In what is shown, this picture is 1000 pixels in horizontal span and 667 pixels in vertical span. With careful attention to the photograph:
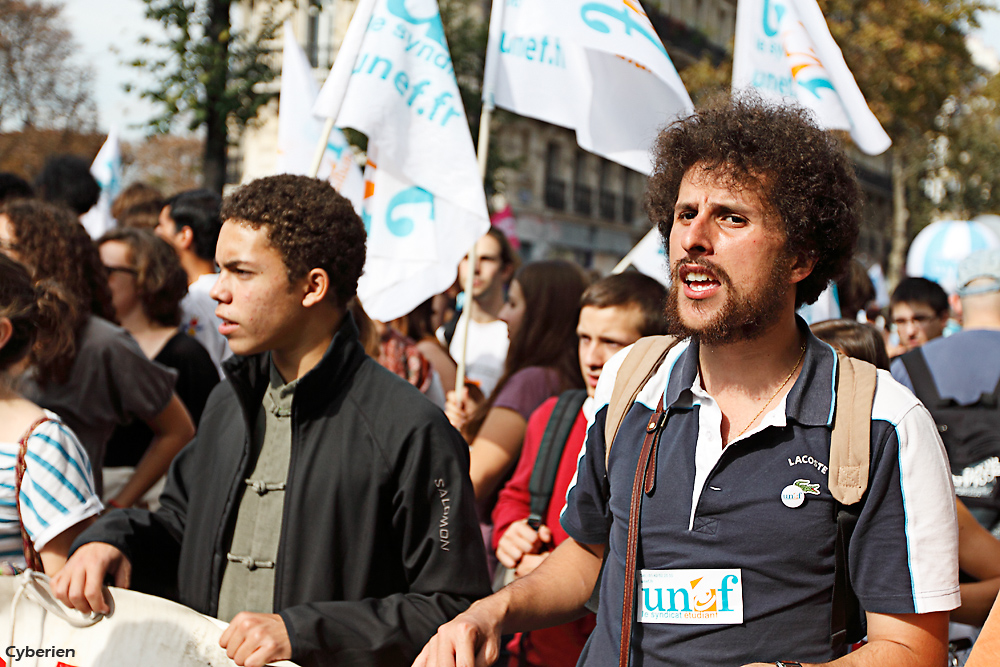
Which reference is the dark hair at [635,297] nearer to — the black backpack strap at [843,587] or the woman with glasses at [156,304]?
the black backpack strap at [843,587]

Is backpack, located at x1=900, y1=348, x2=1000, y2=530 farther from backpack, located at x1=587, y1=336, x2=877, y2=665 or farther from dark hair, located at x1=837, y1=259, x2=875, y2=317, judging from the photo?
backpack, located at x1=587, y1=336, x2=877, y2=665

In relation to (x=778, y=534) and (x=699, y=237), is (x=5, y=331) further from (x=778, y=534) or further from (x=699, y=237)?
(x=778, y=534)

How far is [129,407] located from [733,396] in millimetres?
2541

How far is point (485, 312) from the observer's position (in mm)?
5941

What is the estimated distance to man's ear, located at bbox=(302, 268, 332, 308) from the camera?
2602mm

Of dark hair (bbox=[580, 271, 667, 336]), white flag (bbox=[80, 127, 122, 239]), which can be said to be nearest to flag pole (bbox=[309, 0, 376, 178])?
dark hair (bbox=[580, 271, 667, 336])

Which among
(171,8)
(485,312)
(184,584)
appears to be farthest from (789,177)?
(171,8)

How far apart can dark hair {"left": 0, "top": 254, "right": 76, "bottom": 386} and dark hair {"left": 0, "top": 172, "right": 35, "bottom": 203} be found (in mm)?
2227

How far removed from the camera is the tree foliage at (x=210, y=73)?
9359 mm

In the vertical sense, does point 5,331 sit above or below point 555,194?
below

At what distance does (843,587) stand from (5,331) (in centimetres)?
218

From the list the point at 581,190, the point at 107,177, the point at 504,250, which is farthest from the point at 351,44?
the point at 581,190

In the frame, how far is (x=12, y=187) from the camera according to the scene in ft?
17.7

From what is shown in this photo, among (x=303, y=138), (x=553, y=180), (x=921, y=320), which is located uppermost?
(x=553, y=180)
